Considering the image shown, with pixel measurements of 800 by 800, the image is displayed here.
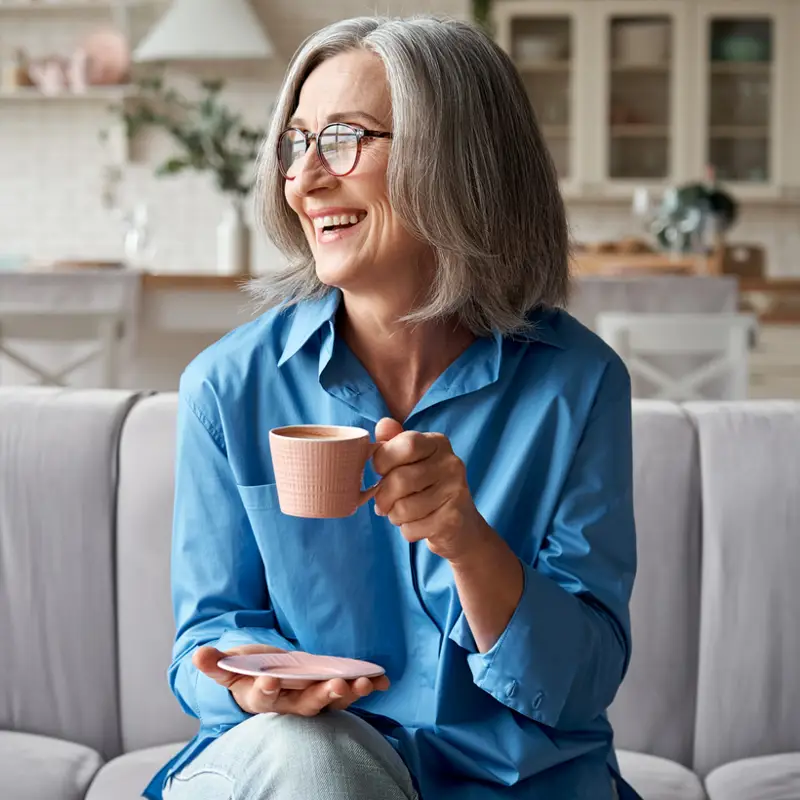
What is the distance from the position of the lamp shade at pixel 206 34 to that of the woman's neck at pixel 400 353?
16.6ft

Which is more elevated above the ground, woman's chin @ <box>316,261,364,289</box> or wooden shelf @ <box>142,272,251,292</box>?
woman's chin @ <box>316,261,364,289</box>

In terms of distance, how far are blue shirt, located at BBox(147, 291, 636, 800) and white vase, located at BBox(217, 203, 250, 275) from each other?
2.99 meters

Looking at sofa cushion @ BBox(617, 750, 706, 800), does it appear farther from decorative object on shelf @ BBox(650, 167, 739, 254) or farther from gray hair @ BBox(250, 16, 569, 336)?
decorative object on shelf @ BBox(650, 167, 739, 254)

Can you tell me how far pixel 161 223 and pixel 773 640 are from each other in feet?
18.5

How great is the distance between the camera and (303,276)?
1.30 metres

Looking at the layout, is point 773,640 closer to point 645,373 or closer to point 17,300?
point 645,373

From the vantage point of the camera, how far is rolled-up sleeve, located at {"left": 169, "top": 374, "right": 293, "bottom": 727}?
118cm

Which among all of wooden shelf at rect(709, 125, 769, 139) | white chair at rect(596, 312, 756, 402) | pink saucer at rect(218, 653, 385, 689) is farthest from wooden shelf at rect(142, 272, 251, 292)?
wooden shelf at rect(709, 125, 769, 139)

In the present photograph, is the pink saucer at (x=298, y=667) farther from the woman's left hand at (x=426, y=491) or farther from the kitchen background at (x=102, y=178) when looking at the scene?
the kitchen background at (x=102, y=178)

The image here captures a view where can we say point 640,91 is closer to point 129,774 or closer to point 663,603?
point 663,603

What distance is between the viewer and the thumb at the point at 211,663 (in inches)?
39.0

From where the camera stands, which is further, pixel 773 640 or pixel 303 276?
pixel 773 640

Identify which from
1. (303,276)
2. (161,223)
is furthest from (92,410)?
(161,223)

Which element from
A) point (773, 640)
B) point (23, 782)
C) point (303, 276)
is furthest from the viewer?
point (773, 640)
